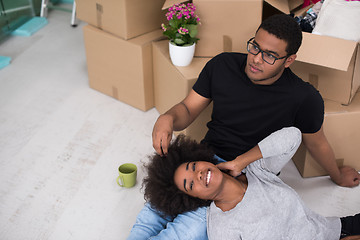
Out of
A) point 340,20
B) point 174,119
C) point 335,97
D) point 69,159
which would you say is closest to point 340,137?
point 335,97

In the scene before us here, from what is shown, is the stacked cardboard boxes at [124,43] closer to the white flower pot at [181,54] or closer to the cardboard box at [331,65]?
the white flower pot at [181,54]

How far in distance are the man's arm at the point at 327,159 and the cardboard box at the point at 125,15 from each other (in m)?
1.27

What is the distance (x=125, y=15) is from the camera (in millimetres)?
2420

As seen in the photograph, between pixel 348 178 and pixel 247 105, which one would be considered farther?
pixel 348 178

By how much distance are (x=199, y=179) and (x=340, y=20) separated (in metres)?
1.06

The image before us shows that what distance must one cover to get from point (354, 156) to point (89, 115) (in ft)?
5.36

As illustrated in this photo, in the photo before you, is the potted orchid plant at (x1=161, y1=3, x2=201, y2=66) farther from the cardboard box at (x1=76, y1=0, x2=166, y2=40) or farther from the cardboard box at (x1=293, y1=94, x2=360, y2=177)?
the cardboard box at (x1=293, y1=94, x2=360, y2=177)

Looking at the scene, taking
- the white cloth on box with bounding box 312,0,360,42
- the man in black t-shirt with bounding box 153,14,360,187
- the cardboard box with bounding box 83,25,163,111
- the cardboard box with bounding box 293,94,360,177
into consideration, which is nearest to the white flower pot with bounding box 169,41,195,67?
the cardboard box with bounding box 83,25,163,111

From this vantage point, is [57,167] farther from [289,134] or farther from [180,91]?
[289,134]

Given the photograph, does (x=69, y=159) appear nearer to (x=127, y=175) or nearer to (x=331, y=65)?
(x=127, y=175)

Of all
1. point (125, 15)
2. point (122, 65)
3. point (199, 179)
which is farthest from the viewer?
point (122, 65)

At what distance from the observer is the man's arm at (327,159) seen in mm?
1814

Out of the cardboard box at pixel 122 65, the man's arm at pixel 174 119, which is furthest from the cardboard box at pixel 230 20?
the man's arm at pixel 174 119

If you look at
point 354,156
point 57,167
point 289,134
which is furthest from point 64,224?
point 354,156
